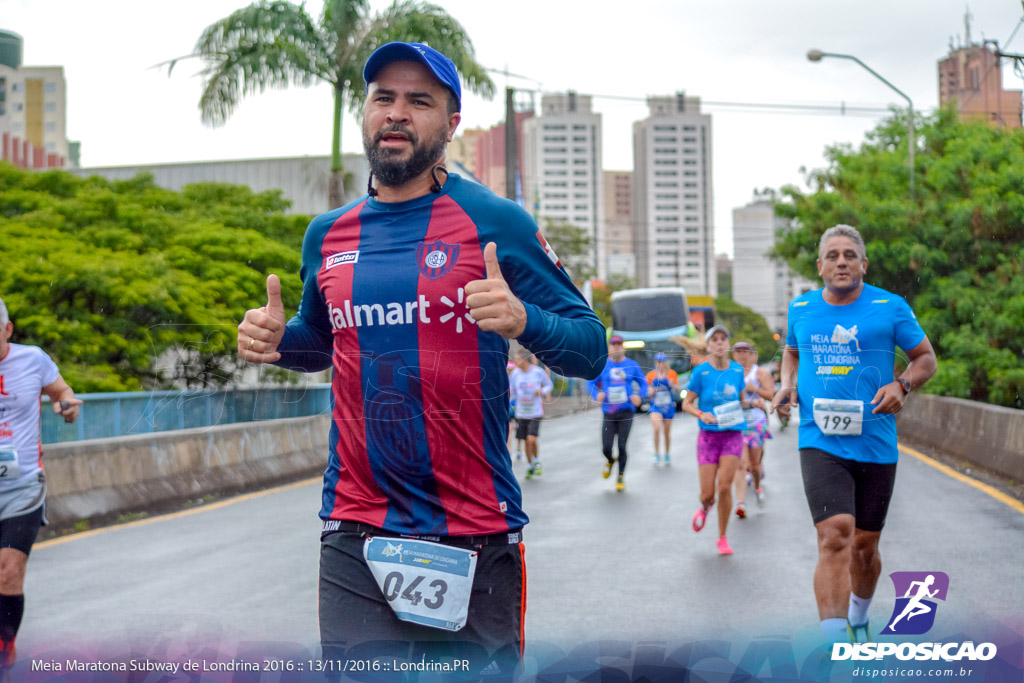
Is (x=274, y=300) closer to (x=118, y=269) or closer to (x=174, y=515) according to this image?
(x=174, y=515)

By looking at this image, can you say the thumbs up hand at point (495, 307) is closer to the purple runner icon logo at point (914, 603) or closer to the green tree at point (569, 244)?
the purple runner icon logo at point (914, 603)

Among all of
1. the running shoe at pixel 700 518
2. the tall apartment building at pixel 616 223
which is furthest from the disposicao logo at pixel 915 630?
the tall apartment building at pixel 616 223

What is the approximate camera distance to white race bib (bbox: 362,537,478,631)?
2727 mm

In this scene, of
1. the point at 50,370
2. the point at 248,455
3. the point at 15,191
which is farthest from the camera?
the point at 15,191

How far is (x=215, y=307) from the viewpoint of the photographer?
37.2 ft

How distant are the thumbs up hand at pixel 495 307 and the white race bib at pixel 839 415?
117 inches

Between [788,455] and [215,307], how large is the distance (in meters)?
9.78

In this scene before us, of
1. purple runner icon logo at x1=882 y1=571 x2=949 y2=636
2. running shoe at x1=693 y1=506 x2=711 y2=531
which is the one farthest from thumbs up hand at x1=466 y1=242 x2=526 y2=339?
running shoe at x1=693 y1=506 x2=711 y2=531

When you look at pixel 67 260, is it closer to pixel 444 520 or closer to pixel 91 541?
pixel 91 541

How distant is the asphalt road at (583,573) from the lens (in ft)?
20.3

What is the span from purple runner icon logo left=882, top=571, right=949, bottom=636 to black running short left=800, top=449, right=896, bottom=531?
762 mm

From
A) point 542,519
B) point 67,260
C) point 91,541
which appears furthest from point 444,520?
point 67,260

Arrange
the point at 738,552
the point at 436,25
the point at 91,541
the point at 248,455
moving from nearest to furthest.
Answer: the point at 738,552
the point at 91,541
the point at 436,25
the point at 248,455

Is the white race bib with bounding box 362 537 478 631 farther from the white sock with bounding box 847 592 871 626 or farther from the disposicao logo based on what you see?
the white sock with bounding box 847 592 871 626
